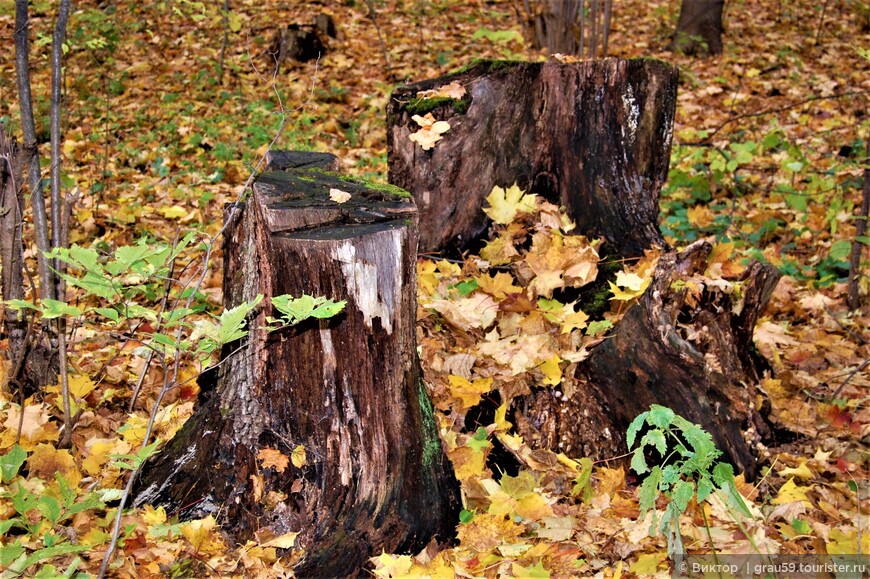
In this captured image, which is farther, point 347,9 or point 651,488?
point 347,9

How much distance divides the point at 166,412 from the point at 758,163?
16.9 feet

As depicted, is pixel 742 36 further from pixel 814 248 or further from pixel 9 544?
pixel 9 544

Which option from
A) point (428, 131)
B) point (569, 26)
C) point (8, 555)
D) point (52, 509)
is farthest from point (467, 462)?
point (569, 26)

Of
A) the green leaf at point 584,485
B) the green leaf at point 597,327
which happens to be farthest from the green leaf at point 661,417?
the green leaf at point 597,327

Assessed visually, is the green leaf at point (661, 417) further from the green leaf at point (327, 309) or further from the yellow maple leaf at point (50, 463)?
the yellow maple leaf at point (50, 463)

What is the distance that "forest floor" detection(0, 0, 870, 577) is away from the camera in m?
2.23

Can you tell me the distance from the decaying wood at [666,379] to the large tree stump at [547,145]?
468mm

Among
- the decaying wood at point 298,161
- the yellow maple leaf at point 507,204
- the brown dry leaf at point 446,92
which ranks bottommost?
the yellow maple leaf at point 507,204

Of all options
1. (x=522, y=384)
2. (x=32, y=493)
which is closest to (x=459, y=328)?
(x=522, y=384)

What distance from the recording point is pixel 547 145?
349 centimetres

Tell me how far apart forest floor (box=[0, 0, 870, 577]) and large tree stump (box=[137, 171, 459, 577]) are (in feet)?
0.36

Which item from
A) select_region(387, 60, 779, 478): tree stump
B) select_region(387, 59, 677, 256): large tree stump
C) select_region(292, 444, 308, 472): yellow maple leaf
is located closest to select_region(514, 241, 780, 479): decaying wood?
select_region(387, 60, 779, 478): tree stump

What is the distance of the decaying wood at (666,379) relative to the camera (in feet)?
8.91

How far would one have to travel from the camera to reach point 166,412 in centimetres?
284
